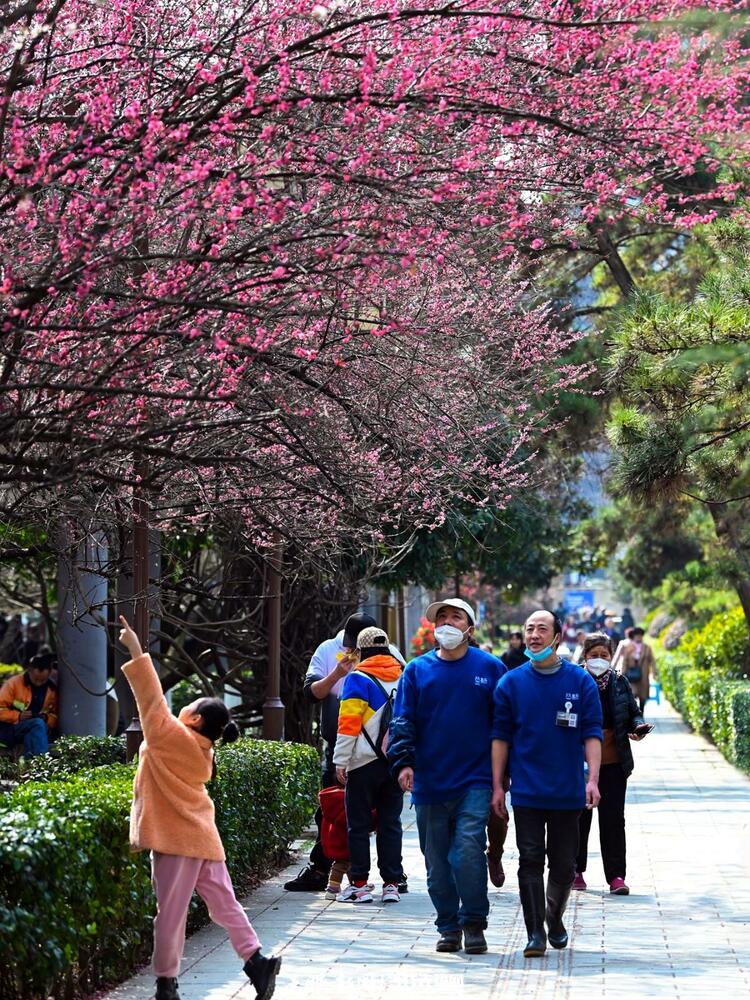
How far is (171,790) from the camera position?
6938mm

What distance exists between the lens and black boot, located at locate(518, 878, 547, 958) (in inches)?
323

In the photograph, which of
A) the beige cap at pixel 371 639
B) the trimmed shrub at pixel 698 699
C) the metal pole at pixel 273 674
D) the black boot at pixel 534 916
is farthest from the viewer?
the trimmed shrub at pixel 698 699

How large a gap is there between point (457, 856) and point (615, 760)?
2.55 metres

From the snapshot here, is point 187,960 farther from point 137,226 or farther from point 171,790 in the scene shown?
point 137,226

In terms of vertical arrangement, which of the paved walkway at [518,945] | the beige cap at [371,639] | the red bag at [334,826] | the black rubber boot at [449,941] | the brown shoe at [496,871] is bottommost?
the paved walkway at [518,945]

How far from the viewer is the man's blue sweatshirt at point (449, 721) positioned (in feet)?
27.6

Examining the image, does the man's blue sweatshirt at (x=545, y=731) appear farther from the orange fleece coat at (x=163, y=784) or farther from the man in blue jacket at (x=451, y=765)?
the orange fleece coat at (x=163, y=784)

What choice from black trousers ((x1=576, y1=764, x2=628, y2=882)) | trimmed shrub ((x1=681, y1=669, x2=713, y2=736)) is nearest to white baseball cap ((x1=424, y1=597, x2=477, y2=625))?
black trousers ((x1=576, y1=764, x2=628, y2=882))

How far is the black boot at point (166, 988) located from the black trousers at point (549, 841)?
2.11 m

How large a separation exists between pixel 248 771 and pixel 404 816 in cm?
653

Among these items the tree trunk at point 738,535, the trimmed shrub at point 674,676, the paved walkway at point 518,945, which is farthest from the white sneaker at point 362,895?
the trimmed shrub at point 674,676

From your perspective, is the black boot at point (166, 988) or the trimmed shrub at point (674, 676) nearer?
the black boot at point (166, 988)

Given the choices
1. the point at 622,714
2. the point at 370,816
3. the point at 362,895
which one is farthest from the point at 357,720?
the point at 622,714

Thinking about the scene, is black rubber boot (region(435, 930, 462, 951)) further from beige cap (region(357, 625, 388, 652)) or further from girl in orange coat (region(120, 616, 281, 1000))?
beige cap (region(357, 625, 388, 652))
